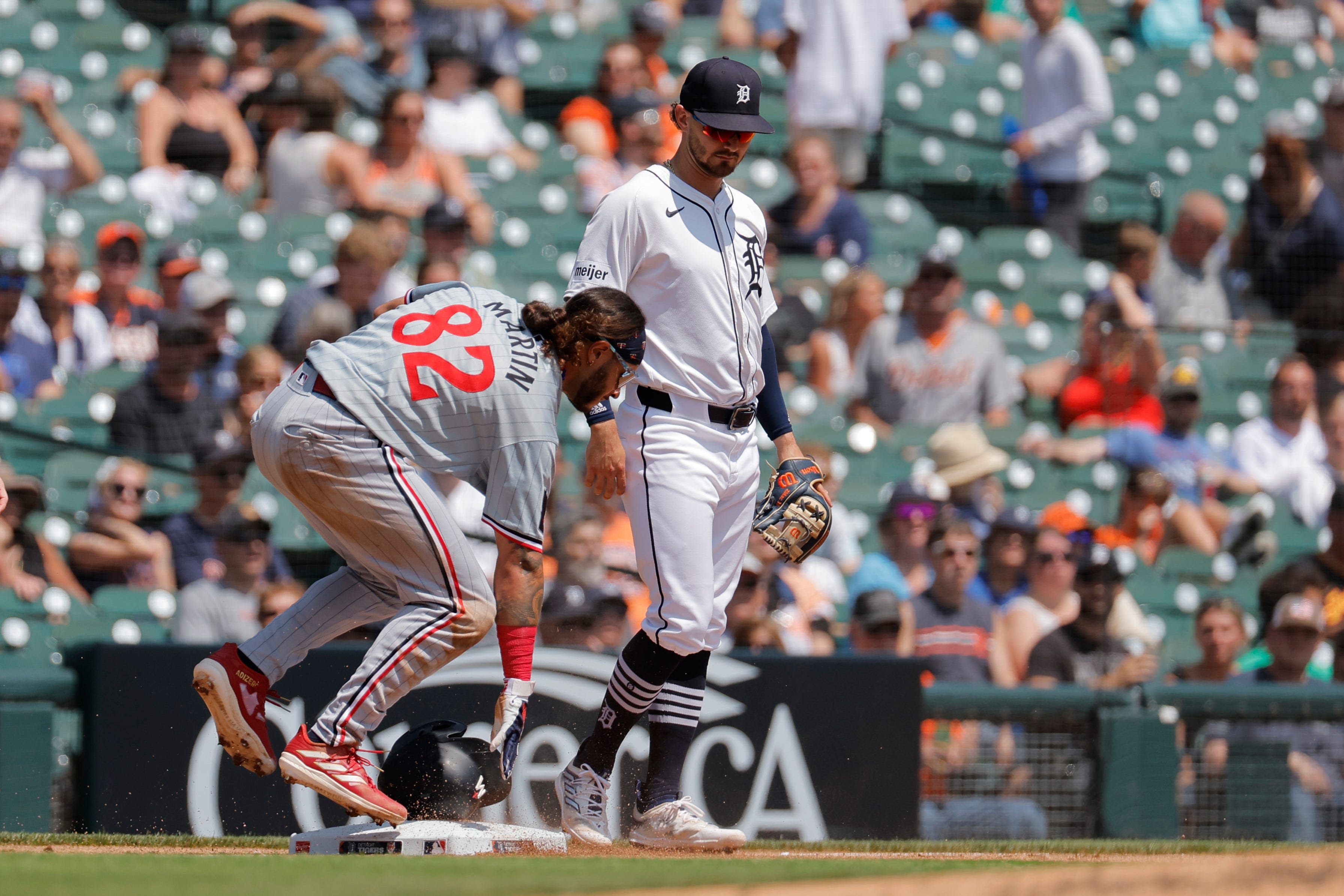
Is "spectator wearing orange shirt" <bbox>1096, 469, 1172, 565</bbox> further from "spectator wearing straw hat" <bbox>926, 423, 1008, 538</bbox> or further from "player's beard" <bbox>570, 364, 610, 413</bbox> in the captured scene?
"player's beard" <bbox>570, 364, 610, 413</bbox>

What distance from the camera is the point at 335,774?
13.7 ft

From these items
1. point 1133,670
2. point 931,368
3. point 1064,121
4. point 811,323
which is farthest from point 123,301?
point 1064,121

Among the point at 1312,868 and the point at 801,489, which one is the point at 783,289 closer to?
the point at 801,489

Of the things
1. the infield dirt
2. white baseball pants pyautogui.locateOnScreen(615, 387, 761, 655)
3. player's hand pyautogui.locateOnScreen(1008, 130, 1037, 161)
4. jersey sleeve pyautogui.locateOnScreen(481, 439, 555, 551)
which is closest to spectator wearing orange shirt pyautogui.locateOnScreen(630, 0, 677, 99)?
player's hand pyautogui.locateOnScreen(1008, 130, 1037, 161)

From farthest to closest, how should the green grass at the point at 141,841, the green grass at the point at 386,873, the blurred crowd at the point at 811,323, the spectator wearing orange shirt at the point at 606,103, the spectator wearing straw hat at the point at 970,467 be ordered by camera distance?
1. the spectator wearing orange shirt at the point at 606,103
2. the spectator wearing straw hat at the point at 970,467
3. the blurred crowd at the point at 811,323
4. the green grass at the point at 141,841
5. the green grass at the point at 386,873

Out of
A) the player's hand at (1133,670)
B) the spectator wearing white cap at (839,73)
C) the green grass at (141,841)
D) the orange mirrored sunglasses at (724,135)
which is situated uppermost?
the spectator wearing white cap at (839,73)

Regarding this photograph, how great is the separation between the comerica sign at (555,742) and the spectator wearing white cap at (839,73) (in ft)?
16.1

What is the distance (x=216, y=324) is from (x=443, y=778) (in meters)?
4.17

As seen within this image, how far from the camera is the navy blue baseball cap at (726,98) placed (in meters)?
4.57

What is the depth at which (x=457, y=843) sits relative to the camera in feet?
14.1

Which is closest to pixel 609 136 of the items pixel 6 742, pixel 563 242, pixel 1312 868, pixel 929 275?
pixel 563 242

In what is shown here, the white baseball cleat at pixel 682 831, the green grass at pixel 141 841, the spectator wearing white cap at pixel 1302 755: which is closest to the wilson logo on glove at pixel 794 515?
the white baseball cleat at pixel 682 831

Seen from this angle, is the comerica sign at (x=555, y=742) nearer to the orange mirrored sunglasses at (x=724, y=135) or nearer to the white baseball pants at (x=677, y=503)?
the white baseball pants at (x=677, y=503)

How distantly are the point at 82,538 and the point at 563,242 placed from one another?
11.5 feet
